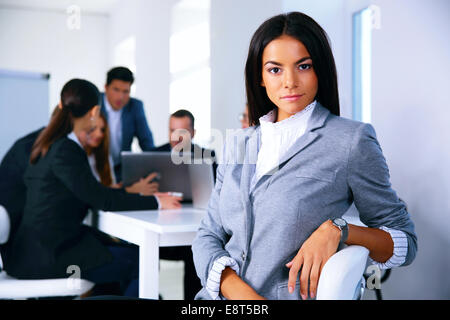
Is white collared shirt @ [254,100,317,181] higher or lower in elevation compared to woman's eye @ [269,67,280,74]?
lower

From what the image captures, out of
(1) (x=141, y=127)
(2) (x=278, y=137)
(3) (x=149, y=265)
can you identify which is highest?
(1) (x=141, y=127)

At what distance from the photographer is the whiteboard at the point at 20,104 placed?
6176mm

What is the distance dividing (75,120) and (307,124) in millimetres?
1428

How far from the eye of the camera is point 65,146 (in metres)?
2.19

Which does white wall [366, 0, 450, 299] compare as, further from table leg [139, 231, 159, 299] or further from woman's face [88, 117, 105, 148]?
woman's face [88, 117, 105, 148]

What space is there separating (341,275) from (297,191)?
199 mm

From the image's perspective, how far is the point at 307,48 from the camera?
1.10 meters

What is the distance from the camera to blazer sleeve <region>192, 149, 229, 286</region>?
1144 mm

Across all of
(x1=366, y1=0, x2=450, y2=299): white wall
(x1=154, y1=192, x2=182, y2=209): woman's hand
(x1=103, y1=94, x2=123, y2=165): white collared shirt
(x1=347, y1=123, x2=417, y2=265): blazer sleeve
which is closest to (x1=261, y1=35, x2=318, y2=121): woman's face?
(x1=347, y1=123, x2=417, y2=265): blazer sleeve

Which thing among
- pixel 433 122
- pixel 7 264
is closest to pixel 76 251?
pixel 7 264

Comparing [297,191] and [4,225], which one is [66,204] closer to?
[4,225]

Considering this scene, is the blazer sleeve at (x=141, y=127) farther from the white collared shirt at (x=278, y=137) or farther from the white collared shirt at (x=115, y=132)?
the white collared shirt at (x=278, y=137)

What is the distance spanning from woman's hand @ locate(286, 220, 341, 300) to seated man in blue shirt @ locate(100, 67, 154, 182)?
2.50 meters

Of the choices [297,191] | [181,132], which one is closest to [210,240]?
[297,191]
